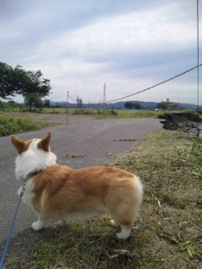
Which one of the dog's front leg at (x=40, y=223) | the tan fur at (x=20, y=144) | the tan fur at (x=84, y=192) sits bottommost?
the dog's front leg at (x=40, y=223)

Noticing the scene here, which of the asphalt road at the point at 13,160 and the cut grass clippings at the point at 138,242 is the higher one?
the asphalt road at the point at 13,160

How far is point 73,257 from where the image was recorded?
3.12 m

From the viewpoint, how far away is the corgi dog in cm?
320

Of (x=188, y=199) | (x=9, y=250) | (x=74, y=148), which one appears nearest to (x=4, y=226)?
(x=9, y=250)

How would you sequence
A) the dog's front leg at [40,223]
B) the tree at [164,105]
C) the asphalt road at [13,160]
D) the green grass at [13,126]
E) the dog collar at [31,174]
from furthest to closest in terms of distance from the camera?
the tree at [164,105] < the green grass at [13,126] < the asphalt road at [13,160] < the dog's front leg at [40,223] < the dog collar at [31,174]

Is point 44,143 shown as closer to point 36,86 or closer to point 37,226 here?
point 37,226

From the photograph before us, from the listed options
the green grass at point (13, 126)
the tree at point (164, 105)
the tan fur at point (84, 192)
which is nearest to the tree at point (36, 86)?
the tree at point (164, 105)

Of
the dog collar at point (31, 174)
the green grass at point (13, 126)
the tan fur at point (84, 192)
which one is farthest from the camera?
the green grass at point (13, 126)

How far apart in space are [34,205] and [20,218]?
26.5 inches

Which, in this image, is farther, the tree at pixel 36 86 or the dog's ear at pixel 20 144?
the tree at pixel 36 86

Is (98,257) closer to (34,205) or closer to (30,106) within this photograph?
(34,205)

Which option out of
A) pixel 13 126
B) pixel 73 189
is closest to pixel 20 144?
pixel 73 189

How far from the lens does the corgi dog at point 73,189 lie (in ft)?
10.5

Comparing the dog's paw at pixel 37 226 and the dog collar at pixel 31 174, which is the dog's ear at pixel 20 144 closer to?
the dog collar at pixel 31 174
